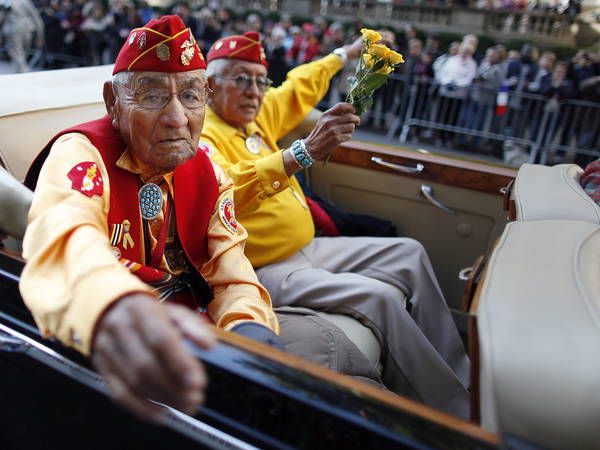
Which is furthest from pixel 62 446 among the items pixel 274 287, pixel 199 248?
pixel 274 287

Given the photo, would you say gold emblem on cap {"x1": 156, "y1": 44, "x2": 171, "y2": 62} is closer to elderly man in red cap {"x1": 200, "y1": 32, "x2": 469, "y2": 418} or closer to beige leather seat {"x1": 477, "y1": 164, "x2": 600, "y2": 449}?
elderly man in red cap {"x1": 200, "y1": 32, "x2": 469, "y2": 418}

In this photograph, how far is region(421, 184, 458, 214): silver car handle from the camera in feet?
8.46

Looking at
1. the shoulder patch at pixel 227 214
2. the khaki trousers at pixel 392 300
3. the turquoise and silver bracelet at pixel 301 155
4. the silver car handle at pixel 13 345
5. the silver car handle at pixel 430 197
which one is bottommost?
the khaki trousers at pixel 392 300

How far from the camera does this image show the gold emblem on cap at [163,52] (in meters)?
1.43

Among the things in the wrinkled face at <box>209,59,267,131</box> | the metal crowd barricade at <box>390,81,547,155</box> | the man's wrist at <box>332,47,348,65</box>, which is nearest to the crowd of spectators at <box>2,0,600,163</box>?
the metal crowd barricade at <box>390,81,547,155</box>

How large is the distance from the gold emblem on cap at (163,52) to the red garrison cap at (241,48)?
104 cm

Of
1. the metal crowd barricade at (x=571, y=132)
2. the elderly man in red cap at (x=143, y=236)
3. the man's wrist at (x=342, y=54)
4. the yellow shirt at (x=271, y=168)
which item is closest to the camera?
the elderly man in red cap at (x=143, y=236)

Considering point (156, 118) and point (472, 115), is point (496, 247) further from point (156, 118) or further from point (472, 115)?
point (472, 115)

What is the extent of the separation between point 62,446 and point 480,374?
1088 millimetres

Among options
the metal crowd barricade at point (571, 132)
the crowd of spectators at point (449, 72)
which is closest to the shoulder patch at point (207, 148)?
the crowd of spectators at point (449, 72)

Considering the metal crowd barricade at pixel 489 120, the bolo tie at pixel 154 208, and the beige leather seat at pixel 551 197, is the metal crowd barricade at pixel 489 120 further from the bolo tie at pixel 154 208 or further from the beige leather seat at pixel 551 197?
the bolo tie at pixel 154 208

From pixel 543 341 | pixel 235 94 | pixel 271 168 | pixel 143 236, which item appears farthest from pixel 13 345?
pixel 235 94

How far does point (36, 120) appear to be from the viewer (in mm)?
1851

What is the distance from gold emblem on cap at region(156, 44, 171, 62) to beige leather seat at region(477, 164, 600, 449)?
41.6 inches
